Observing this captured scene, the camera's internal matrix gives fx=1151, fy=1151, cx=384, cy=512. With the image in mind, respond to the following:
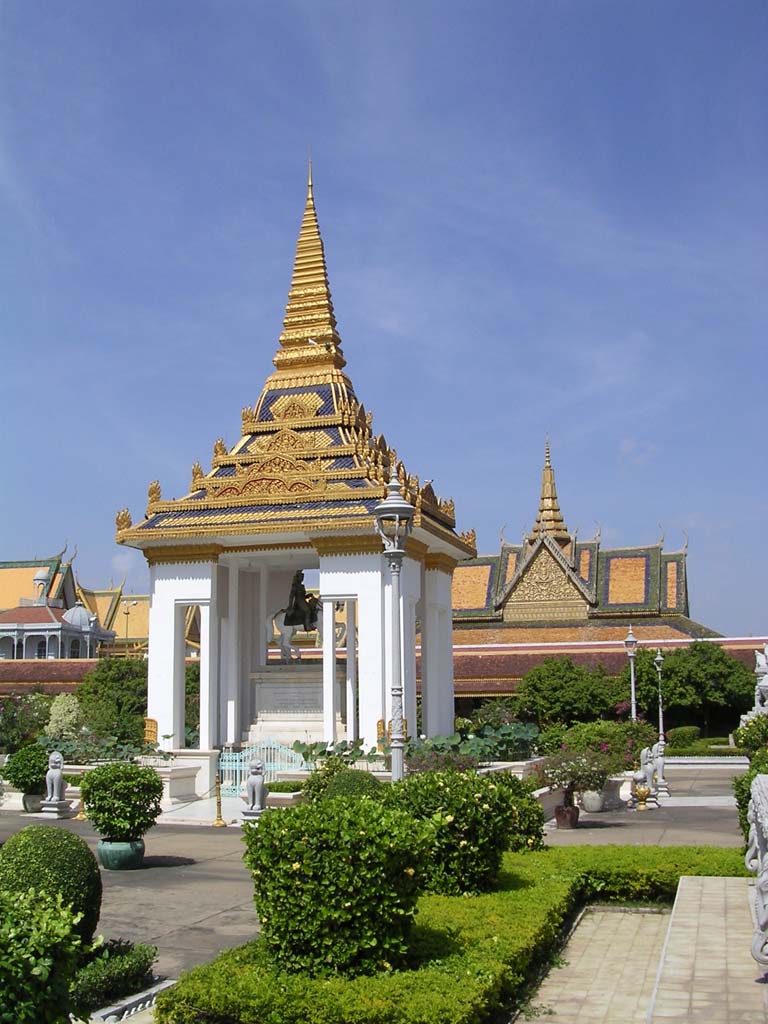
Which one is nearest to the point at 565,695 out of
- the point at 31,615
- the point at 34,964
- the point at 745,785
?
the point at 745,785

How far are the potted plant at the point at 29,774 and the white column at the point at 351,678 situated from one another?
648cm

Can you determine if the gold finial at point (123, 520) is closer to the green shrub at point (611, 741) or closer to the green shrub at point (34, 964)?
the green shrub at point (611, 741)

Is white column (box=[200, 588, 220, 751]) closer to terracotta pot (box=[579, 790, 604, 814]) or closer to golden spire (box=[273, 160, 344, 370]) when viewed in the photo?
golden spire (box=[273, 160, 344, 370])

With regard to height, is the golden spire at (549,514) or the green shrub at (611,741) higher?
the golden spire at (549,514)

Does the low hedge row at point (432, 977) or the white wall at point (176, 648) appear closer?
the low hedge row at point (432, 977)

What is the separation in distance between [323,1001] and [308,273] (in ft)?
80.6

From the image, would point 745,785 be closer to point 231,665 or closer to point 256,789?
point 256,789

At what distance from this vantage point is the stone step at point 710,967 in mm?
6539

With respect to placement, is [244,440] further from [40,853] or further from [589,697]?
[40,853]

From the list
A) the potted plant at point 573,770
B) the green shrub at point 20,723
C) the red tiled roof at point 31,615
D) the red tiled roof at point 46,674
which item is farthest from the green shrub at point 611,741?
the red tiled roof at point 31,615

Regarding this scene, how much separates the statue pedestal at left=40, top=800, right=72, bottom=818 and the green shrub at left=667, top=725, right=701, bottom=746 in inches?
924

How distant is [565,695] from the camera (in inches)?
1500

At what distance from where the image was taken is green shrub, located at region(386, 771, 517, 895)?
10109 millimetres

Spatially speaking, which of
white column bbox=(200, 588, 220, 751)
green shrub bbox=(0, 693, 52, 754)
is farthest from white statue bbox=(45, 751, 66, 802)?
green shrub bbox=(0, 693, 52, 754)
